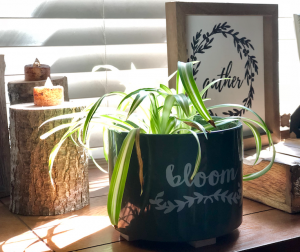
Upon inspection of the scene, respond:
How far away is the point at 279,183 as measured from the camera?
2.62 ft

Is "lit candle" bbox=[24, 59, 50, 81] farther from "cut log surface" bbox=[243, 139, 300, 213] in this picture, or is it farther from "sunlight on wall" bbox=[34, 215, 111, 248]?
"cut log surface" bbox=[243, 139, 300, 213]

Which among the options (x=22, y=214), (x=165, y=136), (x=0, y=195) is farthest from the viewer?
(x=0, y=195)

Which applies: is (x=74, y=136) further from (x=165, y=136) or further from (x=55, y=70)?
(x=55, y=70)

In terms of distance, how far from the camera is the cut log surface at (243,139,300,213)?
77 centimetres

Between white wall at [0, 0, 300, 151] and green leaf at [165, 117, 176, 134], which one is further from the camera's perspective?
white wall at [0, 0, 300, 151]

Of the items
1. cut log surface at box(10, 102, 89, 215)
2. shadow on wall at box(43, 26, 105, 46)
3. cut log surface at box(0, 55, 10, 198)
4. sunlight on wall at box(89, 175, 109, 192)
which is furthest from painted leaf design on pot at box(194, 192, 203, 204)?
shadow on wall at box(43, 26, 105, 46)

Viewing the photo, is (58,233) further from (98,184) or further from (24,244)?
(98,184)

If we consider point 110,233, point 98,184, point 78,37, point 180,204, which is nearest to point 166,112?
point 180,204

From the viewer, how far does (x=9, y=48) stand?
3.80 ft

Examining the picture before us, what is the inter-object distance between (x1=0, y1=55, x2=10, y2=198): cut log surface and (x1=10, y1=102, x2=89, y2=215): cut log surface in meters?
0.14

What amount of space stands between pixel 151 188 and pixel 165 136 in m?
0.09

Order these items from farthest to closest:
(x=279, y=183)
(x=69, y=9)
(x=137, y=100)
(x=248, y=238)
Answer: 1. (x=69, y=9)
2. (x=279, y=183)
3. (x=248, y=238)
4. (x=137, y=100)

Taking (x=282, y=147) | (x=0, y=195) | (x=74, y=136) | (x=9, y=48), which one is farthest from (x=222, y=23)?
(x=0, y=195)

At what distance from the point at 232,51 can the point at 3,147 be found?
657mm
